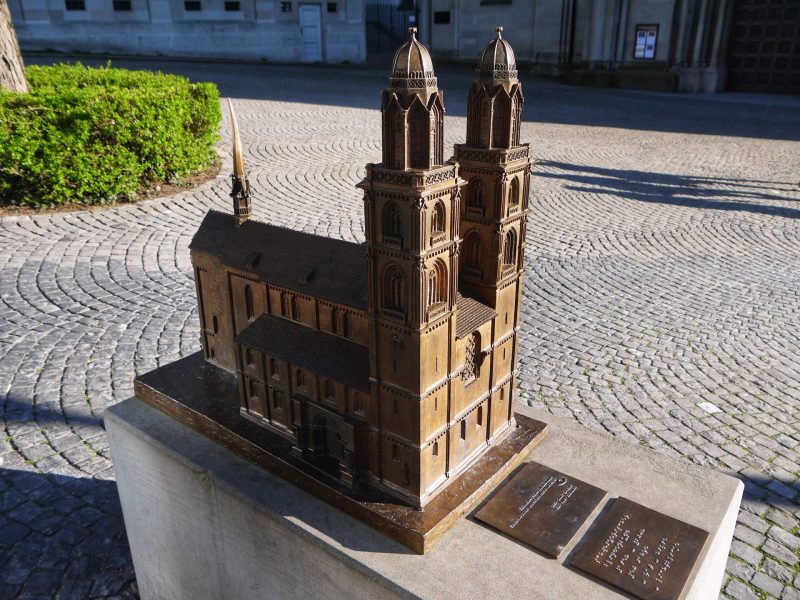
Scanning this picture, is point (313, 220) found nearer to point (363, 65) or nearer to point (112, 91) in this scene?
point (112, 91)

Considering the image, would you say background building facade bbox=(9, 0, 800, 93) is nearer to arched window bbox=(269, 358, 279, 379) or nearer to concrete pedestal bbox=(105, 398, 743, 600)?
concrete pedestal bbox=(105, 398, 743, 600)

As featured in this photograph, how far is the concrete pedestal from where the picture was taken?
329cm

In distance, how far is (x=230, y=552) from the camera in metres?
4.11

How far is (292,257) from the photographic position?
3.83m

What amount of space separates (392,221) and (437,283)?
1.28ft

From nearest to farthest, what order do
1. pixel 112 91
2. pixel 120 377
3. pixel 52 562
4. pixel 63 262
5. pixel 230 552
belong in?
pixel 230 552 < pixel 52 562 < pixel 120 377 < pixel 63 262 < pixel 112 91

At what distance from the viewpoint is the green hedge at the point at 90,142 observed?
1266 centimetres

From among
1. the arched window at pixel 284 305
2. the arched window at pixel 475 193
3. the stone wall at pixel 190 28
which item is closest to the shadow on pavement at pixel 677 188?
the arched window at pixel 475 193

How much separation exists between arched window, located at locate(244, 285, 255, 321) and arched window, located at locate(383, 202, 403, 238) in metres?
1.31

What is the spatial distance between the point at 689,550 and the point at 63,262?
10596 mm

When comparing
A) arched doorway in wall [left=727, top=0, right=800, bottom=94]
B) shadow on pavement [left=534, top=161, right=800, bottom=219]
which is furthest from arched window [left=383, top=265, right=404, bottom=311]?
arched doorway in wall [left=727, top=0, right=800, bottom=94]

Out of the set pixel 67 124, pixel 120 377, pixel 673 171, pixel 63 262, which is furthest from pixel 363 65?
pixel 120 377

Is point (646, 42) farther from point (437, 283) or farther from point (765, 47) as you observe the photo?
point (437, 283)

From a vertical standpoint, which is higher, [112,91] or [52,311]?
[112,91]
